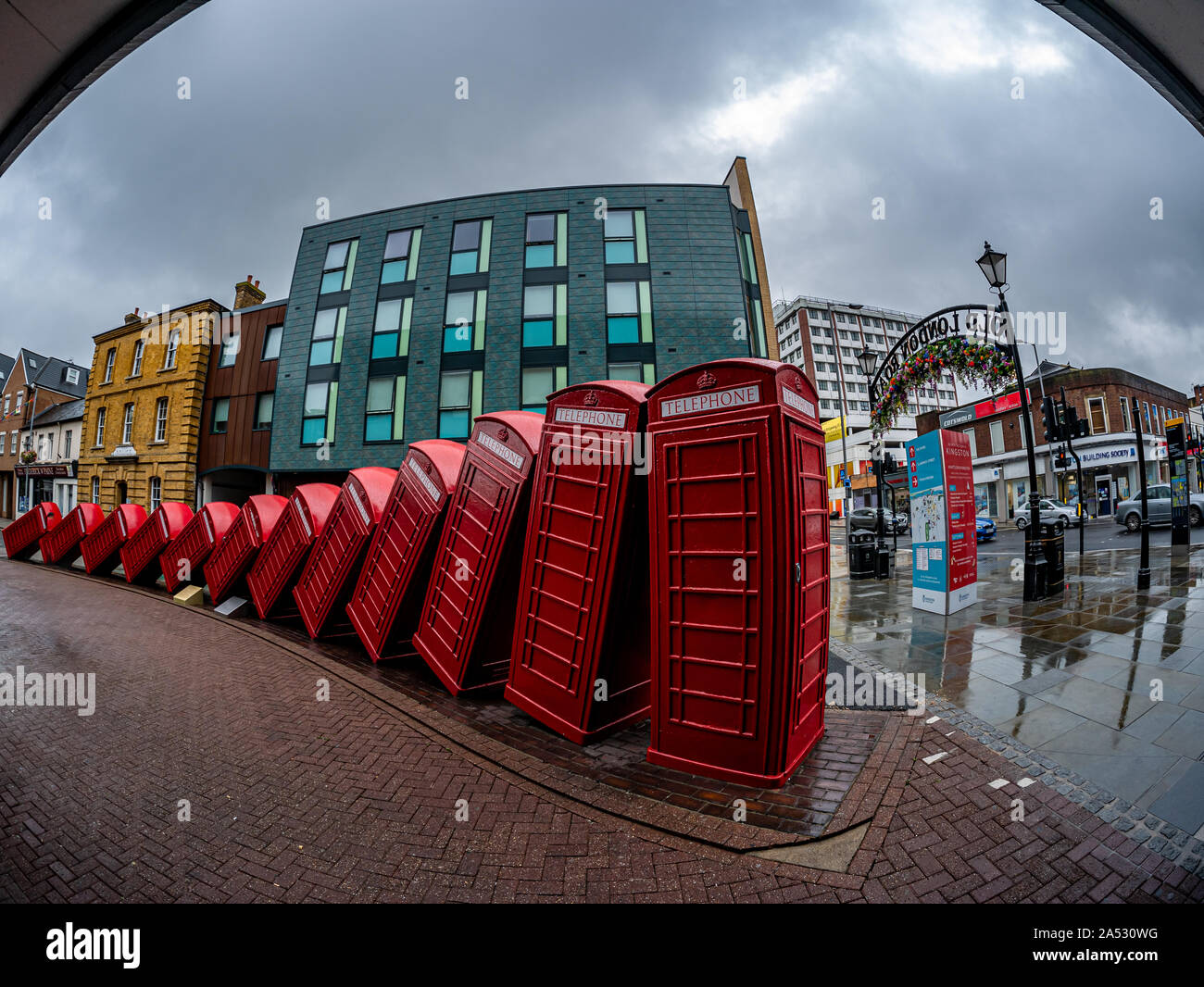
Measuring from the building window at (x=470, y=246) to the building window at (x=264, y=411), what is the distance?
9400 mm

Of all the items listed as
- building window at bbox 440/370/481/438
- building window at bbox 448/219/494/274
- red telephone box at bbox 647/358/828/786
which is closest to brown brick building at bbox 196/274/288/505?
building window at bbox 440/370/481/438

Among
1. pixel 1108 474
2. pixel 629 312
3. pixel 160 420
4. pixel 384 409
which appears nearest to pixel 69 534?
pixel 160 420

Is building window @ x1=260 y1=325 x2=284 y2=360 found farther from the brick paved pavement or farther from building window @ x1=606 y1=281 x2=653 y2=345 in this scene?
the brick paved pavement

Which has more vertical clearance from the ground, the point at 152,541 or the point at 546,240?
the point at 546,240

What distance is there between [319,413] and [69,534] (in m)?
7.89

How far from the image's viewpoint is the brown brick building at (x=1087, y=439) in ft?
98.8

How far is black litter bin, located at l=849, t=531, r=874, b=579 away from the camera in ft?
43.0

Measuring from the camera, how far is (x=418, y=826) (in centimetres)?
316

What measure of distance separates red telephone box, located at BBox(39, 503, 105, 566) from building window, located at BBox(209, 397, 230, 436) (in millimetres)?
6686

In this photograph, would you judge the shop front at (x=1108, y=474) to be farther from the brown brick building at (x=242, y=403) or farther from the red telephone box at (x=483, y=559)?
the brown brick building at (x=242, y=403)

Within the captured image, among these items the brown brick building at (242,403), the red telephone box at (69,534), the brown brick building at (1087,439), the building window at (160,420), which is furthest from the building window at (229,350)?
the brown brick building at (1087,439)

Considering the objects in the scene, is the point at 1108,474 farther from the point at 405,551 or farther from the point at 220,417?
the point at 220,417

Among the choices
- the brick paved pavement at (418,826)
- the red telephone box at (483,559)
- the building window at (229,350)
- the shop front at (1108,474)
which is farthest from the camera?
the shop front at (1108,474)
